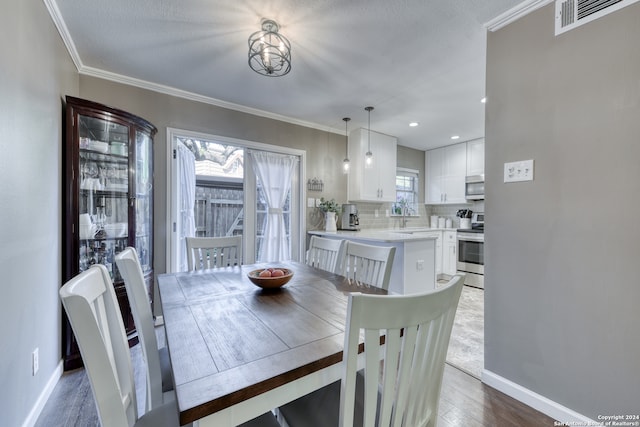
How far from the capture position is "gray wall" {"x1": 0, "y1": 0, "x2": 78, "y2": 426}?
4.02ft

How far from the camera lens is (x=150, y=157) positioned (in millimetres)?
2629

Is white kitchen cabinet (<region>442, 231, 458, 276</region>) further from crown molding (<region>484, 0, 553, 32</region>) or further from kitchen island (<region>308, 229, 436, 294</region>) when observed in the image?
crown molding (<region>484, 0, 553, 32</region>)

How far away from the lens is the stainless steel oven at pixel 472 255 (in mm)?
4051

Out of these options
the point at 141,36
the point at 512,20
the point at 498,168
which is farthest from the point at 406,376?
the point at 141,36

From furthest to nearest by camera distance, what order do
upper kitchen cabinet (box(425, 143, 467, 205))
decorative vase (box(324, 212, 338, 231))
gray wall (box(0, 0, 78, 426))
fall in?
upper kitchen cabinet (box(425, 143, 467, 205)) < decorative vase (box(324, 212, 338, 231)) < gray wall (box(0, 0, 78, 426))

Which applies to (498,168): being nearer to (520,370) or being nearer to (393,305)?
(520,370)

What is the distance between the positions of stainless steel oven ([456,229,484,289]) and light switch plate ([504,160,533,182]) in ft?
8.56

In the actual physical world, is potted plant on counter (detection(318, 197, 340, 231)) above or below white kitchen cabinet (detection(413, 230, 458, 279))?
above

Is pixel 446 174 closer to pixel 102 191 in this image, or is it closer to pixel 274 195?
pixel 274 195

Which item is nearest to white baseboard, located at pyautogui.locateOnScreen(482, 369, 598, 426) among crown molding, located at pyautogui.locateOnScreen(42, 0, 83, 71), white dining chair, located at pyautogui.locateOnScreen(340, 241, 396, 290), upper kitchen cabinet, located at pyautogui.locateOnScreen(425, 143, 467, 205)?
white dining chair, located at pyautogui.locateOnScreen(340, 241, 396, 290)

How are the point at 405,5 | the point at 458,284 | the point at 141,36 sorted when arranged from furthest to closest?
1. the point at 141,36
2. the point at 405,5
3. the point at 458,284

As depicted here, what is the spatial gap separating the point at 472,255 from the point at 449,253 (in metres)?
0.47

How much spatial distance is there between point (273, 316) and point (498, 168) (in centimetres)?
173

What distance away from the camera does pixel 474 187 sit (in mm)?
4562
